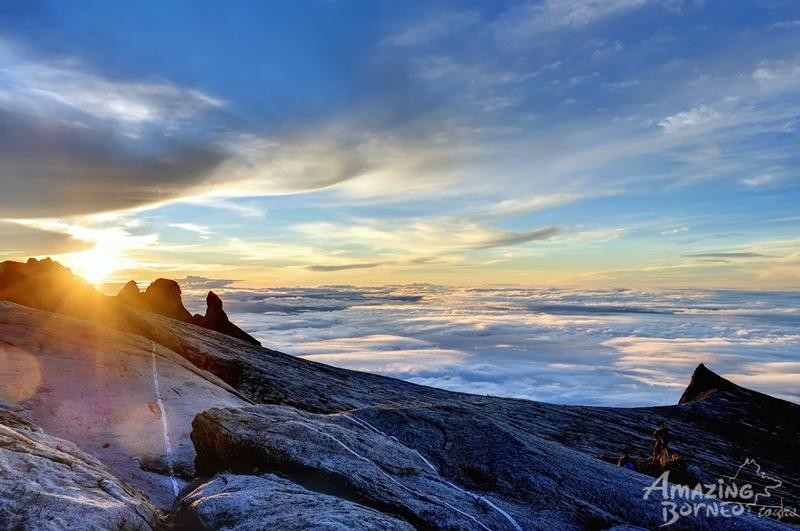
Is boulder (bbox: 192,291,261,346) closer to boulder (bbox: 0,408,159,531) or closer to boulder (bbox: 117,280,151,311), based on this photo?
boulder (bbox: 117,280,151,311)

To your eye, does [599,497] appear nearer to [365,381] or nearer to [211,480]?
[211,480]

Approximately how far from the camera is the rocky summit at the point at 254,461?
35.2ft

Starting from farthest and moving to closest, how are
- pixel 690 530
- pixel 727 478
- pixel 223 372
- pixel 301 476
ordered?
pixel 727 478 → pixel 223 372 → pixel 690 530 → pixel 301 476

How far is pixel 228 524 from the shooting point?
10375mm

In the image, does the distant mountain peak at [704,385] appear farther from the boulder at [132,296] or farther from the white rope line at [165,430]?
the boulder at [132,296]

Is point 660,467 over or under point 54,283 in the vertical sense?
under

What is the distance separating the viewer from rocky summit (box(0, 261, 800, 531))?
1074 centimetres

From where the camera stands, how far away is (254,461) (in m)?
13.6

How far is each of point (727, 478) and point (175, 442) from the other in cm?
3644

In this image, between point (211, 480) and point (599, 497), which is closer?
point (211, 480)

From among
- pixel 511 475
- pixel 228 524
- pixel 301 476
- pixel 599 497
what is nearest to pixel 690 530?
pixel 599 497

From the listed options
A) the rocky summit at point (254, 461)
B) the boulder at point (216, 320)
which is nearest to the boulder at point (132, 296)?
the boulder at point (216, 320)

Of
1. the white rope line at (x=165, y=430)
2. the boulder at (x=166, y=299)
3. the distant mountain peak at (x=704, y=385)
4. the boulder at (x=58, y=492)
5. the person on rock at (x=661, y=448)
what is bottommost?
the distant mountain peak at (x=704, y=385)

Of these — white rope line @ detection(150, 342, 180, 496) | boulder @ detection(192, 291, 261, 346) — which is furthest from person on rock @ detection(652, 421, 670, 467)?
boulder @ detection(192, 291, 261, 346)
